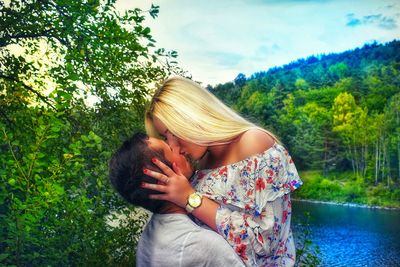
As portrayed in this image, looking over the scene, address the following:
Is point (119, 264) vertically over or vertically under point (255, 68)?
under

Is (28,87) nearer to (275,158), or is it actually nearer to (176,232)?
(275,158)

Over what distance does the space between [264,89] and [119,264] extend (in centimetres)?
9559

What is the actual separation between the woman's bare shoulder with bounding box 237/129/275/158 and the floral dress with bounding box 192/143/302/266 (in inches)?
0.9

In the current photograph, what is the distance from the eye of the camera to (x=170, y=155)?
6.29 ft

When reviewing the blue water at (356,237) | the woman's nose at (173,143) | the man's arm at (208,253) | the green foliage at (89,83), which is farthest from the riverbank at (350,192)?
the man's arm at (208,253)

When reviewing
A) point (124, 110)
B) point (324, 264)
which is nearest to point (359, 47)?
point (324, 264)

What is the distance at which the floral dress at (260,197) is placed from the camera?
80.9 inches

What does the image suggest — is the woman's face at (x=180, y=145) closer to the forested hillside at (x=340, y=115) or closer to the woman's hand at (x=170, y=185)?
the woman's hand at (x=170, y=185)

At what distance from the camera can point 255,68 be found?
4540 inches

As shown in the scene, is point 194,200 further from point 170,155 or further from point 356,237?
point 356,237

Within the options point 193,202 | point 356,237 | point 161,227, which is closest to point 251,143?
point 193,202

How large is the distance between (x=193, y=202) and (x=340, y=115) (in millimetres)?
72327

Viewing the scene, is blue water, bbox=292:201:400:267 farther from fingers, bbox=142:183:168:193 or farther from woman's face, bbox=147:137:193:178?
fingers, bbox=142:183:168:193

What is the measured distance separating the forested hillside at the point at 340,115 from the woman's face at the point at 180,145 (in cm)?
3709
